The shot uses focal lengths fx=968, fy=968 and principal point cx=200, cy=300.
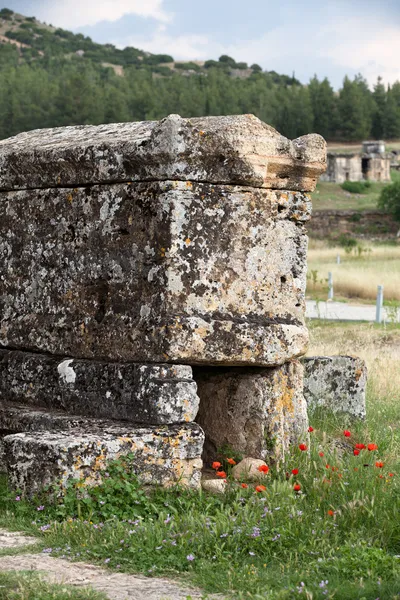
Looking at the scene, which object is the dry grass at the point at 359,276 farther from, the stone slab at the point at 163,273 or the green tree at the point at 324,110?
the green tree at the point at 324,110

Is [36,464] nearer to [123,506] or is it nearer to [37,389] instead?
[123,506]

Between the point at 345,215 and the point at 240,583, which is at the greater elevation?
the point at 345,215

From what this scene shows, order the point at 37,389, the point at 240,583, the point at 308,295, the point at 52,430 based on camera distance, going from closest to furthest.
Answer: the point at 240,583 < the point at 52,430 < the point at 37,389 < the point at 308,295

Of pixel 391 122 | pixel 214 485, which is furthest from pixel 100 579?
pixel 391 122

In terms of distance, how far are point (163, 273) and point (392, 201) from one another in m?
51.3

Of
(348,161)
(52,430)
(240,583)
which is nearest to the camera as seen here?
(240,583)

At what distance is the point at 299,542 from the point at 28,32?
19590cm

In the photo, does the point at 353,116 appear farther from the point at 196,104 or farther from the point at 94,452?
the point at 94,452

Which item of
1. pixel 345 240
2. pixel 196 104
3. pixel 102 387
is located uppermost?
pixel 196 104

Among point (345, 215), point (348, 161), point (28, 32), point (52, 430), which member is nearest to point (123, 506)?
point (52, 430)

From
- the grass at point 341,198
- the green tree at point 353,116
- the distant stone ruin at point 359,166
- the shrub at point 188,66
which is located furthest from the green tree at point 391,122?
the shrub at point 188,66

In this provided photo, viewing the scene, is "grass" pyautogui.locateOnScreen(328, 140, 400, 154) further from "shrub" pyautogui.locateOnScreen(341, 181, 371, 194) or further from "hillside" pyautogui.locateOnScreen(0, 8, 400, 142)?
"shrub" pyautogui.locateOnScreen(341, 181, 371, 194)

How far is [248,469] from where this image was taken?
6.14 meters

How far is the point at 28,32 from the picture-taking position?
19012 cm
